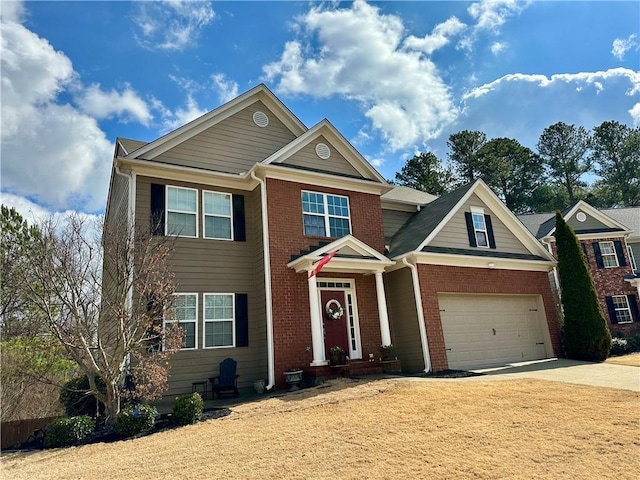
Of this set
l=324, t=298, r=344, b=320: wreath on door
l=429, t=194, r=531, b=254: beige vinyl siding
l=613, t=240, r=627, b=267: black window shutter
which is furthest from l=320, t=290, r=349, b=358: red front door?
l=613, t=240, r=627, b=267: black window shutter

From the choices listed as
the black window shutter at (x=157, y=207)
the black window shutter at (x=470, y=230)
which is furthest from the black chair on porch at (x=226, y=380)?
the black window shutter at (x=470, y=230)

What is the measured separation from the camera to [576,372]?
11188 mm

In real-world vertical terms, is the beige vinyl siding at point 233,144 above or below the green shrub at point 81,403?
above

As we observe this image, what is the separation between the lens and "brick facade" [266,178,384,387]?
37.5 feet

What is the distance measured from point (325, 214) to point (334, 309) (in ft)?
10.0

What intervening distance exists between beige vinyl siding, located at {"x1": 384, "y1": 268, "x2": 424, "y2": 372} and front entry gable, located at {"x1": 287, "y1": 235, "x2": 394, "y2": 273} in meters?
1.27

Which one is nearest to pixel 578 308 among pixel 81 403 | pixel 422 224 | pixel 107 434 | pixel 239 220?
pixel 422 224

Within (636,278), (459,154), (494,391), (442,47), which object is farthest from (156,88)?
(459,154)

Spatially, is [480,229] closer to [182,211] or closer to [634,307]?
[182,211]

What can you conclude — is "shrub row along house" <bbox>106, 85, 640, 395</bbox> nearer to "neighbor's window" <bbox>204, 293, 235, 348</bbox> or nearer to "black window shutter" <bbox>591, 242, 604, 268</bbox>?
"neighbor's window" <bbox>204, 293, 235, 348</bbox>

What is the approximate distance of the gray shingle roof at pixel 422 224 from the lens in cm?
1414

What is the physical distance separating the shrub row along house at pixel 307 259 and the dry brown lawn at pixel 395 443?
11.2 feet

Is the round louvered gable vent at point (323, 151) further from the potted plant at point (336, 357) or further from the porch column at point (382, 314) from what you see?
the potted plant at point (336, 357)

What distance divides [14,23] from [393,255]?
11.8 m
